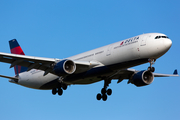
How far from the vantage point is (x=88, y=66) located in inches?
1200

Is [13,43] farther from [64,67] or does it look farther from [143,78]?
[143,78]

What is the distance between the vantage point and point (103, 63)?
98.5ft

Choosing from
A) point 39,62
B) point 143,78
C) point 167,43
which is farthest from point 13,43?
point 167,43

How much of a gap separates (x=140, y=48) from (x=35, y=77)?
1462cm

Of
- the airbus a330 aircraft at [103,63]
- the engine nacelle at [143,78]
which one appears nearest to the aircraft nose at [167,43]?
the airbus a330 aircraft at [103,63]

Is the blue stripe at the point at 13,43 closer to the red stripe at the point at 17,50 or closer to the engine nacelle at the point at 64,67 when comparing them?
the red stripe at the point at 17,50

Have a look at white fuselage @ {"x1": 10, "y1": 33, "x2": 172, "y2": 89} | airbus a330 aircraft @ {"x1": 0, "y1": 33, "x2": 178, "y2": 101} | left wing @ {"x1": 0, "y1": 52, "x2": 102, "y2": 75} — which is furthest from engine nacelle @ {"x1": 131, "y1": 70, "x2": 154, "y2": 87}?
left wing @ {"x1": 0, "y1": 52, "x2": 102, "y2": 75}

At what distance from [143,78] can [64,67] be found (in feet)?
31.7

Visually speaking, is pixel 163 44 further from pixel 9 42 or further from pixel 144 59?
pixel 9 42

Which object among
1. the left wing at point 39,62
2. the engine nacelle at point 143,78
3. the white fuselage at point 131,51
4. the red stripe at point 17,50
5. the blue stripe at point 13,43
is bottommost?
the engine nacelle at point 143,78

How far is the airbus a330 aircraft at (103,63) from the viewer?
91.5ft

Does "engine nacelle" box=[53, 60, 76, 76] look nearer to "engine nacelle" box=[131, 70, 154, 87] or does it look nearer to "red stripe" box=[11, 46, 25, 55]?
"engine nacelle" box=[131, 70, 154, 87]

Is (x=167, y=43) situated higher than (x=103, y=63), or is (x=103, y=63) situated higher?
(x=167, y=43)

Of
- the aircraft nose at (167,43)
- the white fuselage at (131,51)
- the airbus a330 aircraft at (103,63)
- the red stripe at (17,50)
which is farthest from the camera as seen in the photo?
the red stripe at (17,50)
